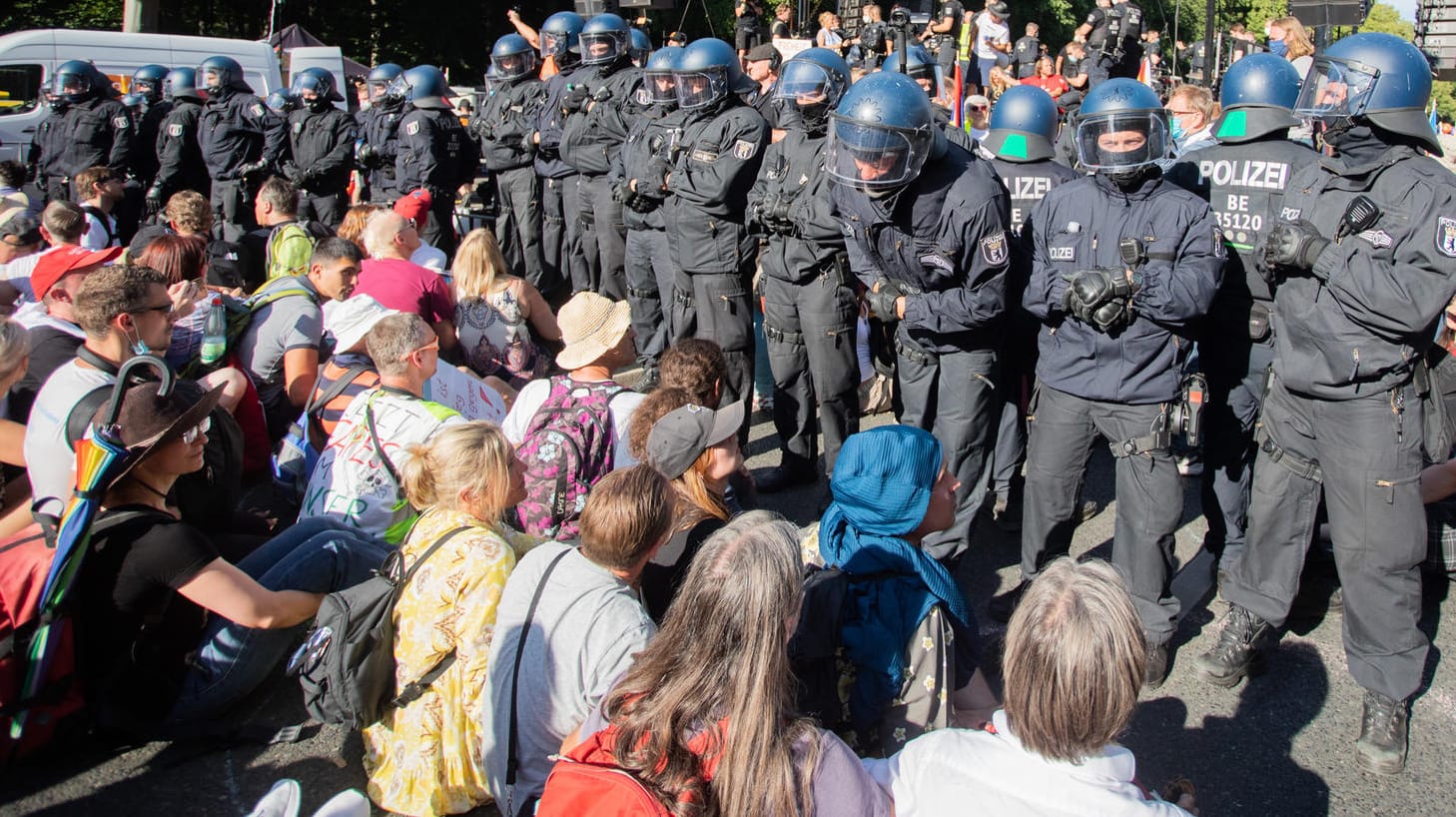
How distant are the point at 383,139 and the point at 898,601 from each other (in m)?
8.47

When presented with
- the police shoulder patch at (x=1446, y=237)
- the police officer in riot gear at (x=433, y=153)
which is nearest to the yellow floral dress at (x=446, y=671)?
the police shoulder patch at (x=1446, y=237)

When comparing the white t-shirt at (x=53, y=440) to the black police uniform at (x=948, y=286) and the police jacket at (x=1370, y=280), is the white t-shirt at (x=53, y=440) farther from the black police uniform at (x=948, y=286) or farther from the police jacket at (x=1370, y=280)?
the police jacket at (x=1370, y=280)

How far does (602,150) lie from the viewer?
7.74 m

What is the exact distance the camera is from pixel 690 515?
10.6 feet

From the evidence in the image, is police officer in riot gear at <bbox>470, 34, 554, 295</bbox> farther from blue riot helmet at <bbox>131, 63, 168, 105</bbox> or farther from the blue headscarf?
the blue headscarf

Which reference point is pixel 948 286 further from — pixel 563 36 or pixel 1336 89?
pixel 563 36

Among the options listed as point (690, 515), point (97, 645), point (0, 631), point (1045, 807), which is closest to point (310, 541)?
point (97, 645)

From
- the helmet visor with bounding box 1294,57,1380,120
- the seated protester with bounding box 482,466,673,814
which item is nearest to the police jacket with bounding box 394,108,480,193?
the seated protester with bounding box 482,466,673,814

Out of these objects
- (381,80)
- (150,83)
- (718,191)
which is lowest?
(718,191)

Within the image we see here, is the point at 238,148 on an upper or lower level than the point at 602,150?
upper

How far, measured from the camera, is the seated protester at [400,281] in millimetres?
5387

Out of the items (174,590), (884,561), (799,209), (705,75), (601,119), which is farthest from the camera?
(601,119)

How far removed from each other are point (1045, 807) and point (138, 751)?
3024 mm

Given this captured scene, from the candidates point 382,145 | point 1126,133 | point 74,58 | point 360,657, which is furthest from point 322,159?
point 1126,133
